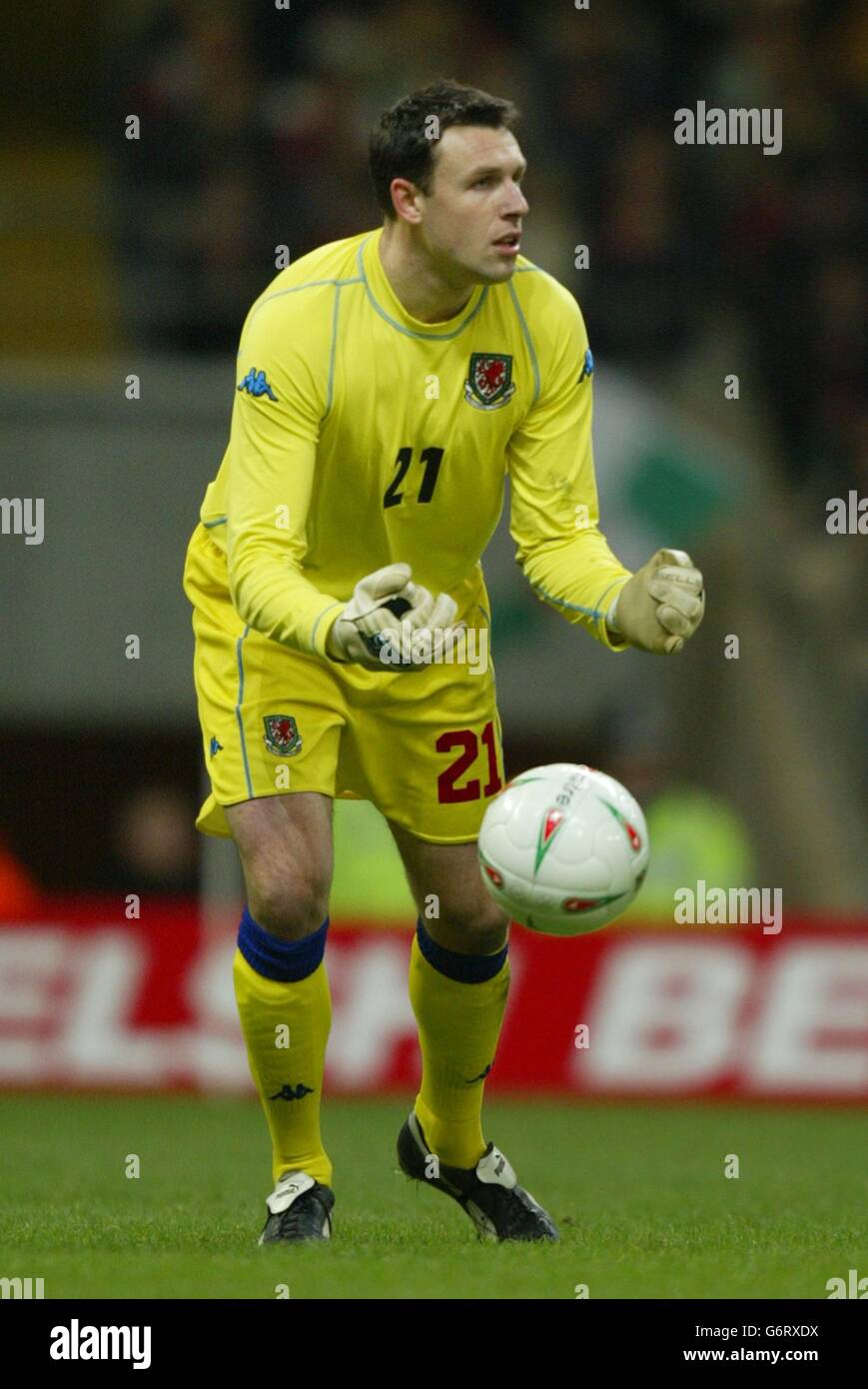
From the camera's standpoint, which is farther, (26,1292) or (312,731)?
(312,731)

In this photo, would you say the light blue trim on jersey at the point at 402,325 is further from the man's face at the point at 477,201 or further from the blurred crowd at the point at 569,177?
the blurred crowd at the point at 569,177

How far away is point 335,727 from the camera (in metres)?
5.78

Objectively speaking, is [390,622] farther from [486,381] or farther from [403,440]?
[486,381]

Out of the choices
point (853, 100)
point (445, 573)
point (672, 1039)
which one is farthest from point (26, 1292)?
point (853, 100)

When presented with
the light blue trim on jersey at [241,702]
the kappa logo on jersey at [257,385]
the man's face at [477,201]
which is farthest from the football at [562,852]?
the man's face at [477,201]

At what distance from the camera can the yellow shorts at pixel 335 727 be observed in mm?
5699

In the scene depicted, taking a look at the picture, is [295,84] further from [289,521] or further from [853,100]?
[289,521]

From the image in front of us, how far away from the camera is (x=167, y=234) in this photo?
14.1 metres

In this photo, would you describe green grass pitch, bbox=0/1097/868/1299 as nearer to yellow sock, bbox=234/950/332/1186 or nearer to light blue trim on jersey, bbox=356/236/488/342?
yellow sock, bbox=234/950/332/1186

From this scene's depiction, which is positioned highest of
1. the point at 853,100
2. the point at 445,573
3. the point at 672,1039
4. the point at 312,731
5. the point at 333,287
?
the point at 853,100

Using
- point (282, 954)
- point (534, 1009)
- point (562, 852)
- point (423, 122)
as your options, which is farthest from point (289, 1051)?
A: point (534, 1009)

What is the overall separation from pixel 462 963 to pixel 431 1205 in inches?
49.4

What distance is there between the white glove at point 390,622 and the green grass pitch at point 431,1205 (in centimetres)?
132

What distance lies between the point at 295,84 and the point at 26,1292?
35.6ft
